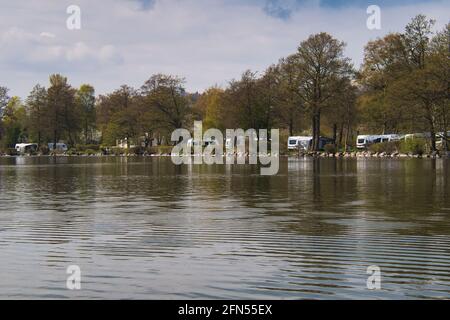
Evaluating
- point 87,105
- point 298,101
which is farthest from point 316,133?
point 87,105

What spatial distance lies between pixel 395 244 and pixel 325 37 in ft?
316

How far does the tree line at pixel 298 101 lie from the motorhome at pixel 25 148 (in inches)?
93.3

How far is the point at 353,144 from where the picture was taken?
13662 cm

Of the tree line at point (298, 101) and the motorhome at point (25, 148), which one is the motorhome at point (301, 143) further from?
the motorhome at point (25, 148)

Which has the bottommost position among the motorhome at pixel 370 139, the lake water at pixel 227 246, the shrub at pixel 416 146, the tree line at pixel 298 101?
the lake water at pixel 227 246

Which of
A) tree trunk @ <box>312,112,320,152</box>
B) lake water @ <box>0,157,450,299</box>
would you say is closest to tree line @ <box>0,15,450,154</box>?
tree trunk @ <box>312,112,320,152</box>

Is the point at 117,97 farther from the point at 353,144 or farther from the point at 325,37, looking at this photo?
the point at 325,37

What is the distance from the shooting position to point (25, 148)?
607 feet

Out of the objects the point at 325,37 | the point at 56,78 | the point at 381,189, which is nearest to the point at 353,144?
the point at 325,37

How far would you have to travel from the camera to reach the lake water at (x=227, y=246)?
1307 cm

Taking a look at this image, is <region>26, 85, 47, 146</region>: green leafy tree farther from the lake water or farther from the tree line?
the lake water

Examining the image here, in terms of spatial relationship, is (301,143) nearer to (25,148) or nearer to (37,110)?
(37,110)

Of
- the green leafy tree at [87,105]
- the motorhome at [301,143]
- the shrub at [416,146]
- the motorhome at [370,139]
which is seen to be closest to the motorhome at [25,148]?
the green leafy tree at [87,105]

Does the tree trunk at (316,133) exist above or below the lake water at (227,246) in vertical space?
above
